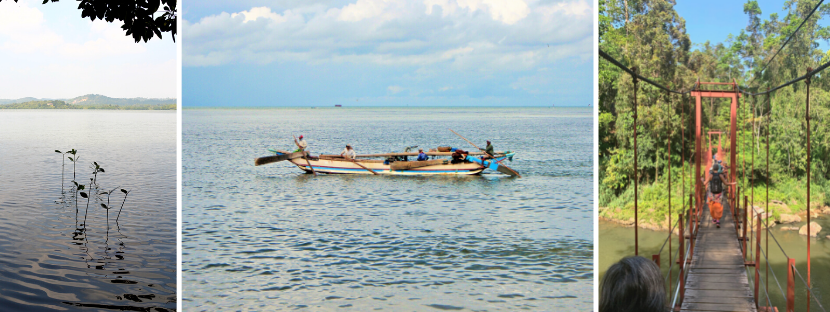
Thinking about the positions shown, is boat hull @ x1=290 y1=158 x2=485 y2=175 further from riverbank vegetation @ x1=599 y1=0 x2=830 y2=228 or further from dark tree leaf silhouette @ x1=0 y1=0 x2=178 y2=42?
dark tree leaf silhouette @ x1=0 y1=0 x2=178 y2=42

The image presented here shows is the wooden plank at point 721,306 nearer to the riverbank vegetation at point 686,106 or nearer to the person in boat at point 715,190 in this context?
the person in boat at point 715,190

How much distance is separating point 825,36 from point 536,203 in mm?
5821

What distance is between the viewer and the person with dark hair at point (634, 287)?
3.71 ft

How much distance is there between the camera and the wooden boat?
14.1 meters

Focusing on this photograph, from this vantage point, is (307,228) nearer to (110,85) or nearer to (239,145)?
(110,85)

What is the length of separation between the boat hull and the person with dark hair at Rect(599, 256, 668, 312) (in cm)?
1293

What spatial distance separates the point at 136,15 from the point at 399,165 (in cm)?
1130

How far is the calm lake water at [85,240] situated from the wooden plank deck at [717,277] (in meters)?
2.80

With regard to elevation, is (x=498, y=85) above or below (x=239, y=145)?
above

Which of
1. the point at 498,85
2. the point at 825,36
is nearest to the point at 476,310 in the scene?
the point at 825,36

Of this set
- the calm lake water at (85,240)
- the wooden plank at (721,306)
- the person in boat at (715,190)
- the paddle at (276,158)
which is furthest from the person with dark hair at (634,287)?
the paddle at (276,158)

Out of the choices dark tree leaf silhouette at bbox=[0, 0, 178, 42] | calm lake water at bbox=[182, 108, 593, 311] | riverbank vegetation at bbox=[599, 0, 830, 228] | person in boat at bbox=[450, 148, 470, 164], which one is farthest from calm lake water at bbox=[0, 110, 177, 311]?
riverbank vegetation at bbox=[599, 0, 830, 228]

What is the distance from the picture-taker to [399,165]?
46.3 feet

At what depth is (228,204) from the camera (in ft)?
43.4
